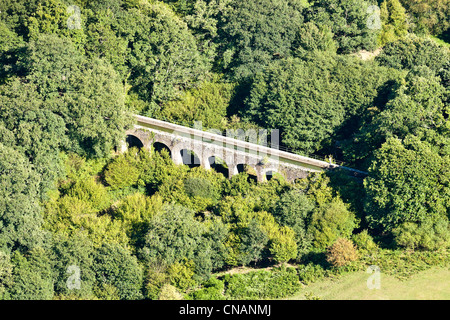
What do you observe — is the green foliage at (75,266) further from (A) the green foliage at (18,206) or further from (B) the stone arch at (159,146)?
(B) the stone arch at (159,146)

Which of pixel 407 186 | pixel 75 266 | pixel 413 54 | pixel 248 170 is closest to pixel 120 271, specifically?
pixel 75 266

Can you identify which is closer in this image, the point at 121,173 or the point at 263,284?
the point at 263,284

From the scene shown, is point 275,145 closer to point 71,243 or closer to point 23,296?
point 71,243

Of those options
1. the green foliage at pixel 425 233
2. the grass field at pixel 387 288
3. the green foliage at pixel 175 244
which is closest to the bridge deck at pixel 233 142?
the green foliage at pixel 425 233

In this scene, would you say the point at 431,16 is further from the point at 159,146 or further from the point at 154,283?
the point at 154,283

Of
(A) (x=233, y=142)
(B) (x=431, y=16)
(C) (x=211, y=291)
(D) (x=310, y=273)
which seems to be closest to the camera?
Result: (C) (x=211, y=291)

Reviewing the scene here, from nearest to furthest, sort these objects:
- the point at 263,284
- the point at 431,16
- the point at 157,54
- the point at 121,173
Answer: the point at 263,284 → the point at 121,173 → the point at 157,54 → the point at 431,16

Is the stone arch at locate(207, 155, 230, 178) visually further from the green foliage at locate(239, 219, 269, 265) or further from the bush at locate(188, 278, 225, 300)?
the bush at locate(188, 278, 225, 300)
